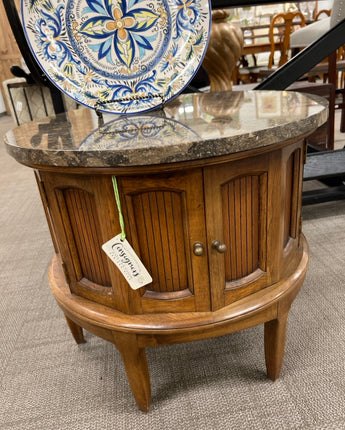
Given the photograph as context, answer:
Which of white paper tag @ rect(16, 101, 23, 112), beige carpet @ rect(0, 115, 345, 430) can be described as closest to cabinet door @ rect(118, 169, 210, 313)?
beige carpet @ rect(0, 115, 345, 430)

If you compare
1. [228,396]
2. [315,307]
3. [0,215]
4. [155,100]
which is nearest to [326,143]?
[315,307]

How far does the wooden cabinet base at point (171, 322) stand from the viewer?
30.0 inches

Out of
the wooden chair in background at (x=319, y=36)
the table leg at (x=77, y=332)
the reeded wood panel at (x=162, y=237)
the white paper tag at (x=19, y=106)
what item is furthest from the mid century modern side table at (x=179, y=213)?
the wooden chair in background at (x=319, y=36)

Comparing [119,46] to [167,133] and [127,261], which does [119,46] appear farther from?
[127,261]

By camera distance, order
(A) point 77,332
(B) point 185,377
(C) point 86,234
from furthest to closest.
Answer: (A) point 77,332 → (B) point 185,377 → (C) point 86,234

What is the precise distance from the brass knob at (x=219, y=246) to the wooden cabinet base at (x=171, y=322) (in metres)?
0.15

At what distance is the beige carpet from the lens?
35.3 inches

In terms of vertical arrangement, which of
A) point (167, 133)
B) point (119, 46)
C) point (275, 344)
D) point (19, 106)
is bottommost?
point (275, 344)

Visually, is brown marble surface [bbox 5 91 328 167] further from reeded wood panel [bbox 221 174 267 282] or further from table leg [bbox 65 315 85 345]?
table leg [bbox 65 315 85 345]

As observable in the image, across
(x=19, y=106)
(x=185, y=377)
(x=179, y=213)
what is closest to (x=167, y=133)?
(x=179, y=213)

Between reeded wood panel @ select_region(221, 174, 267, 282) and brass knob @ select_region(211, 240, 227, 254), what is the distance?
3 centimetres

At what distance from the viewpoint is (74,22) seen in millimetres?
913

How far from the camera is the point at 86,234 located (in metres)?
0.78

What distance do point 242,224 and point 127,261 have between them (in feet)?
0.86
